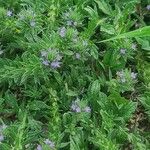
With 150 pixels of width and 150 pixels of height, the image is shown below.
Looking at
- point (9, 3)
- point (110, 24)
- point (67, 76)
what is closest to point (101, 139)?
point (67, 76)

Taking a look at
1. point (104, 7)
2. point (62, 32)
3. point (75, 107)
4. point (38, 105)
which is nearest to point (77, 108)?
point (75, 107)

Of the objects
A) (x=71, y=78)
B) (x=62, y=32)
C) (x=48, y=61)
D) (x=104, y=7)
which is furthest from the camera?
(x=104, y=7)

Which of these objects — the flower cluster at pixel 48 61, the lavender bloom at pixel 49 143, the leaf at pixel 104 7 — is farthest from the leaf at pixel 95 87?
the leaf at pixel 104 7

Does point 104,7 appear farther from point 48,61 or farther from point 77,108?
point 77,108

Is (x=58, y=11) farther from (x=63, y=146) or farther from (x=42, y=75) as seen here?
(x=63, y=146)

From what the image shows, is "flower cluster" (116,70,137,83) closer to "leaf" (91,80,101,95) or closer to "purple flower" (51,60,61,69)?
"leaf" (91,80,101,95)

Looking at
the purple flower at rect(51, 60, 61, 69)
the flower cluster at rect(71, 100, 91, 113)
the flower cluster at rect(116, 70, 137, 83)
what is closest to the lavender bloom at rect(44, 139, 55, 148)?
the flower cluster at rect(71, 100, 91, 113)

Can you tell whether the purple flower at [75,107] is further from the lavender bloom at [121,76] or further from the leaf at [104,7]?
the leaf at [104,7]

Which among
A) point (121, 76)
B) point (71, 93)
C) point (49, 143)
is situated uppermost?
point (121, 76)
